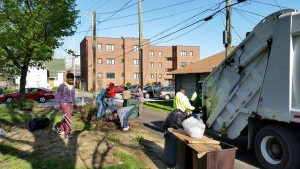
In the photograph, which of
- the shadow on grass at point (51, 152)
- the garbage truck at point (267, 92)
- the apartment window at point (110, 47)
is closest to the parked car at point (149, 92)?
the shadow on grass at point (51, 152)

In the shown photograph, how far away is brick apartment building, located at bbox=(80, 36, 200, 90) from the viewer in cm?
6500

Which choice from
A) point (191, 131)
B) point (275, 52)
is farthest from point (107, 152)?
point (275, 52)

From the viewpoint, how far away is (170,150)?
7.21 metres

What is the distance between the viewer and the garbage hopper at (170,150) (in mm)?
7156

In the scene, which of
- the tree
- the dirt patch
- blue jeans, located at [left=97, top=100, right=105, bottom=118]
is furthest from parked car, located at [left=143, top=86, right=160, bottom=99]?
the dirt patch

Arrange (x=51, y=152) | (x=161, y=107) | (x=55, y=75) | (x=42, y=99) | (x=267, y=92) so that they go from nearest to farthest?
1. (x=267, y=92)
2. (x=51, y=152)
3. (x=161, y=107)
4. (x=42, y=99)
5. (x=55, y=75)

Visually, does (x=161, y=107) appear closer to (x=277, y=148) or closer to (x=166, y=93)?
(x=166, y=93)

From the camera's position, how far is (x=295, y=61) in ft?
21.9

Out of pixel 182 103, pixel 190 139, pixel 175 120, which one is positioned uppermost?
pixel 182 103

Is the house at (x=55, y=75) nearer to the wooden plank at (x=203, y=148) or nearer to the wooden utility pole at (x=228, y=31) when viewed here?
the wooden utility pole at (x=228, y=31)

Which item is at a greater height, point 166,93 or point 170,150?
point 166,93

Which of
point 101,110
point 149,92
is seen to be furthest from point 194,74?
point 149,92

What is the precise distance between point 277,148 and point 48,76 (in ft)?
199

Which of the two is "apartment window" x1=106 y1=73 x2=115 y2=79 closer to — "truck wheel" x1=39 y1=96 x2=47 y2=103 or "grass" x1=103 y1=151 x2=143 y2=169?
"truck wheel" x1=39 y1=96 x2=47 y2=103
